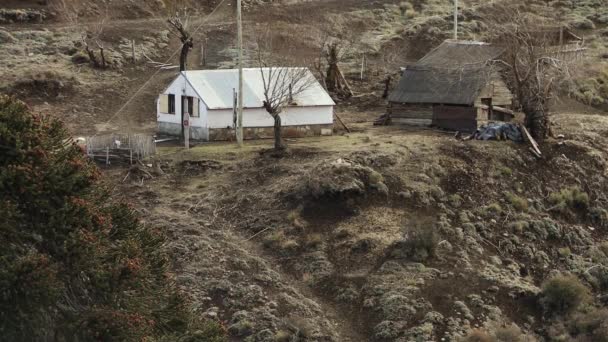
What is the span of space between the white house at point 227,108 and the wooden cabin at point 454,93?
3.04 meters

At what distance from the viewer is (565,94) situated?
44.2m

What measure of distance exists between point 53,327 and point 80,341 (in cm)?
44

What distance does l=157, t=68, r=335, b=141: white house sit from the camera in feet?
119

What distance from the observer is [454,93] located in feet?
122

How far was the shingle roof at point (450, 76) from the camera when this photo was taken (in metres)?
37.1

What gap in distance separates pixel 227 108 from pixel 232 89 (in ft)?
3.50

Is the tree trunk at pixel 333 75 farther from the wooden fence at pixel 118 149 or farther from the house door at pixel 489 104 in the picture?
the wooden fence at pixel 118 149

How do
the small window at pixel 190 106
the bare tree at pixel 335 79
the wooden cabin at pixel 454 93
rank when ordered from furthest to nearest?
the bare tree at pixel 335 79, the wooden cabin at pixel 454 93, the small window at pixel 190 106

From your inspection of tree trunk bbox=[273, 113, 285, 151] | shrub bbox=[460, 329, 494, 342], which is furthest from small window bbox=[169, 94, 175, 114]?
shrub bbox=[460, 329, 494, 342]

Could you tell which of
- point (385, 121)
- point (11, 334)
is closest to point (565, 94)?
point (385, 121)

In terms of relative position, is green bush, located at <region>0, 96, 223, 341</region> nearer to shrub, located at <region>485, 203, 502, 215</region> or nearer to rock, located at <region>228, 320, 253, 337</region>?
rock, located at <region>228, 320, 253, 337</region>

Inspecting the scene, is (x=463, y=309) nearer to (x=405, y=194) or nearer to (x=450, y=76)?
(x=405, y=194)

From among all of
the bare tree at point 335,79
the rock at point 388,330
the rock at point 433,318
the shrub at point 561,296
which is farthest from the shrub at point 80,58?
the shrub at point 561,296

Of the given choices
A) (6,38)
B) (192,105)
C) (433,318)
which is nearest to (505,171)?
(433,318)
